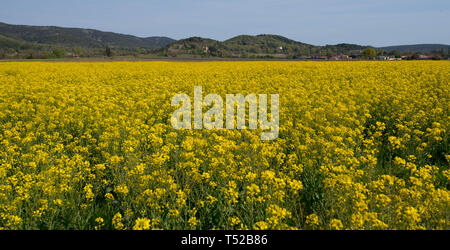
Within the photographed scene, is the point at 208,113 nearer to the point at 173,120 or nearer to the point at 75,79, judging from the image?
the point at 173,120

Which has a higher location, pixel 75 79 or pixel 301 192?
pixel 75 79

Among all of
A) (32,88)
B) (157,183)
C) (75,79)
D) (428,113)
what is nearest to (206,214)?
(157,183)

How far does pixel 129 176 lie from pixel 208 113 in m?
4.56

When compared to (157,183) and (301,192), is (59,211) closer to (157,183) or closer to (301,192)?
(157,183)

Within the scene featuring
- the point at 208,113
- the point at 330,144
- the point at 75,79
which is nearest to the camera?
the point at 330,144

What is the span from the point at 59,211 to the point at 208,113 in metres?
5.34

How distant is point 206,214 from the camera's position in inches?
167

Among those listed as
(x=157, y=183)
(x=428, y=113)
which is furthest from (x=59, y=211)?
(x=428, y=113)
